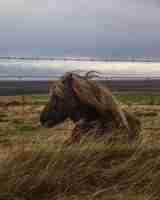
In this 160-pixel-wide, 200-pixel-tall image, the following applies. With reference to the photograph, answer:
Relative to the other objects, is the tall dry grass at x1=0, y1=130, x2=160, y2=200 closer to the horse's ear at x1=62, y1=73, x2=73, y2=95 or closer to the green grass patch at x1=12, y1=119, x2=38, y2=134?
the horse's ear at x1=62, y1=73, x2=73, y2=95

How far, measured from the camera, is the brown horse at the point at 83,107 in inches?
197

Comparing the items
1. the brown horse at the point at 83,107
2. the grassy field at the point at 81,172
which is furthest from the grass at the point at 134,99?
the grassy field at the point at 81,172

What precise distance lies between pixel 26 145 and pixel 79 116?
66 centimetres

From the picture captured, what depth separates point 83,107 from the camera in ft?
16.6

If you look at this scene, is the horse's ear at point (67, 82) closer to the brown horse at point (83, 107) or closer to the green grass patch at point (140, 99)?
the brown horse at point (83, 107)

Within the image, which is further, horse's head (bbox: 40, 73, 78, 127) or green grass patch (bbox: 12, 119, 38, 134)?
green grass patch (bbox: 12, 119, 38, 134)

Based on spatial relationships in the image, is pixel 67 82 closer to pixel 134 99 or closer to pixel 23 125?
pixel 23 125

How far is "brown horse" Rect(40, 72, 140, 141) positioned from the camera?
5.00 m

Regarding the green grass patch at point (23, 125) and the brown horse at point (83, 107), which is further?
the green grass patch at point (23, 125)

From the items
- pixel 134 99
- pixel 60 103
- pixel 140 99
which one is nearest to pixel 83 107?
pixel 60 103

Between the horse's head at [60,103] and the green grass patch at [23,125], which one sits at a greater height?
the horse's head at [60,103]

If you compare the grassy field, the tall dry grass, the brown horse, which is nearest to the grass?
the brown horse

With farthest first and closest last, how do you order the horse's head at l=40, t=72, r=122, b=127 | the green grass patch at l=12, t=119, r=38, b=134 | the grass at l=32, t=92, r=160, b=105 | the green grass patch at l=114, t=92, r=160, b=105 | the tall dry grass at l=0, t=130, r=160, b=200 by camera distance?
the grass at l=32, t=92, r=160, b=105 → the green grass patch at l=114, t=92, r=160, b=105 → the green grass patch at l=12, t=119, r=38, b=134 → the horse's head at l=40, t=72, r=122, b=127 → the tall dry grass at l=0, t=130, r=160, b=200

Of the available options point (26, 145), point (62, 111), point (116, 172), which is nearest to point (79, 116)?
point (62, 111)
